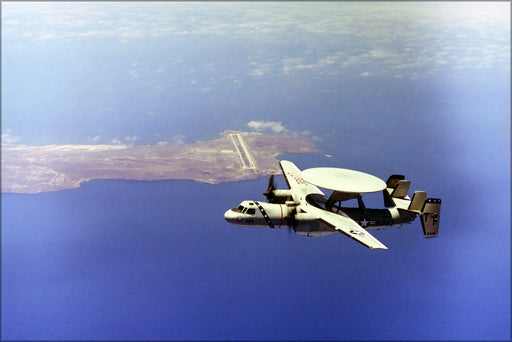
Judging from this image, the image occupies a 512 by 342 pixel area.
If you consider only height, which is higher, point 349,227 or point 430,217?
point 430,217

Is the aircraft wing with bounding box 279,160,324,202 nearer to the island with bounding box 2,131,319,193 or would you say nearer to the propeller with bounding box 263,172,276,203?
the propeller with bounding box 263,172,276,203

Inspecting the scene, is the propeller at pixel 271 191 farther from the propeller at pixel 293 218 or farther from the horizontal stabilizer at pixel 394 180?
the horizontal stabilizer at pixel 394 180

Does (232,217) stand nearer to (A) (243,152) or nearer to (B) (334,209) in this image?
(B) (334,209)

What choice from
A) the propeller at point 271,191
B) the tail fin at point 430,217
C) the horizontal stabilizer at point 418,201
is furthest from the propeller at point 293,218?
the tail fin at point 430,217

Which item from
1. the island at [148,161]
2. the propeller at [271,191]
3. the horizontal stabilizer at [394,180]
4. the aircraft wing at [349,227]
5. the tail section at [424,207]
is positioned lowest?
the aircraft wing at [349,227]

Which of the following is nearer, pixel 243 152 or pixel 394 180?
pixel 394 180

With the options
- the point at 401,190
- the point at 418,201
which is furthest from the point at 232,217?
the point at 418,201

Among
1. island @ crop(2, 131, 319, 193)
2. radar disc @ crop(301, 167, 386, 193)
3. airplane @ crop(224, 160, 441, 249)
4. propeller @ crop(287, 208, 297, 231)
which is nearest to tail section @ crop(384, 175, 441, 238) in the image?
airplane @ crop(224, 160, 441, 249)
